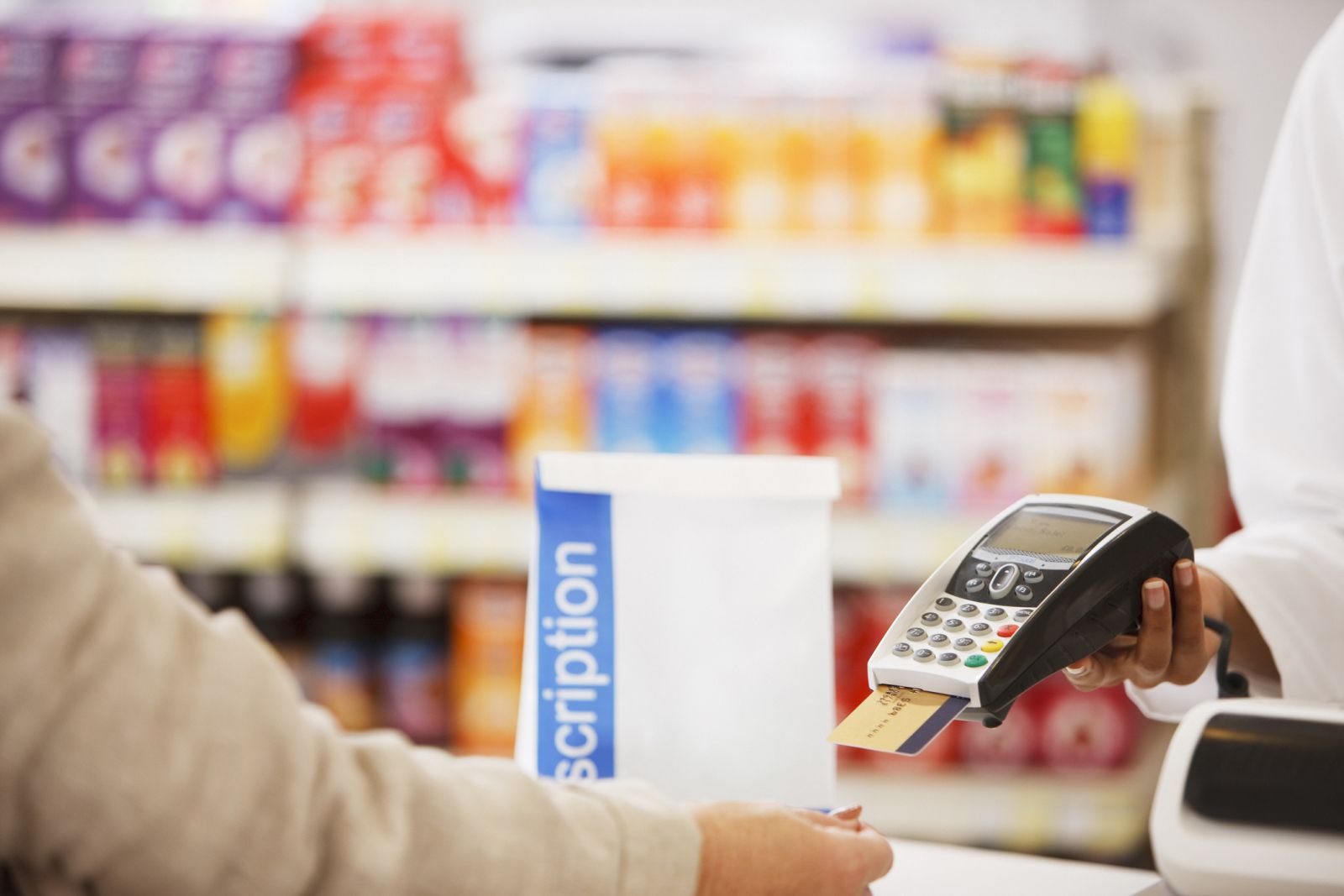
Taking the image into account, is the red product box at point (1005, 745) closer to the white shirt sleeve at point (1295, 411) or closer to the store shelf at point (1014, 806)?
the store shelf at point (1014, 806)

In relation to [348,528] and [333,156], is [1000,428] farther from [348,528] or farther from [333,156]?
[333,156]

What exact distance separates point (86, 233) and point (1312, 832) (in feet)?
7.31

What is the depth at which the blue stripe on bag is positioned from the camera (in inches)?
33.2

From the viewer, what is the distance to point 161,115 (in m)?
2.21

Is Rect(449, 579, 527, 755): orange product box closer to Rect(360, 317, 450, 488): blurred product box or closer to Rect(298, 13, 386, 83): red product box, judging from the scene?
Rect(360, 317, 450, 488): blurred product box

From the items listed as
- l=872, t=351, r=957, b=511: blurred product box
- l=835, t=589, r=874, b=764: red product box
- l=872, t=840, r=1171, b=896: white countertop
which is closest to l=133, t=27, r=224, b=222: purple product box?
l=872, t=351, r=957, b=511: blurred product box

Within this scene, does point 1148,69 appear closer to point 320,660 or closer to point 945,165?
point 945,165

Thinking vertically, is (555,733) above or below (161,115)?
below

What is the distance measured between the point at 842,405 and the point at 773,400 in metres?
0.13

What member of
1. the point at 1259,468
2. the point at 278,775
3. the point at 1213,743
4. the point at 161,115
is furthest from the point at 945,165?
the point at 278,775

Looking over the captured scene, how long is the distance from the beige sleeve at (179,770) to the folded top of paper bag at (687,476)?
0.29 m

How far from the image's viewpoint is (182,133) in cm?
221

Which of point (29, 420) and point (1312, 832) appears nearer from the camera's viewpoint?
point (29, 420)

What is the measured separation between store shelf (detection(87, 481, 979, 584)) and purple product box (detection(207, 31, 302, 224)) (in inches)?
21.9
